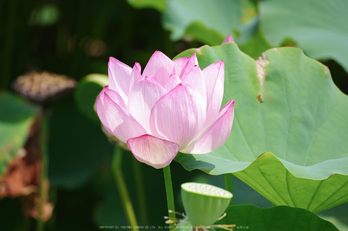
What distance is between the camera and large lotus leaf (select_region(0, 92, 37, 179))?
105 cm

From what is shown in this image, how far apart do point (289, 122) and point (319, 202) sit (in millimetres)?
132

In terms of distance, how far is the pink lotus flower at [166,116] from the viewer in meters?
0.35

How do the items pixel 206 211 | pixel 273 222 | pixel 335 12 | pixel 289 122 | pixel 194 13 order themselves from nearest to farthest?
pixel 206 211 < pixel 273 222 < pixel 289 122 < pixel 335 12 < pixel 194 13

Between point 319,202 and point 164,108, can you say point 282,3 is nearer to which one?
point 319,202

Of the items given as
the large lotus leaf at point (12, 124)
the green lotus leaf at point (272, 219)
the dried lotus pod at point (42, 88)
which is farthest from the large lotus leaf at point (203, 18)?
the green lotus leaf at point (272, 219)

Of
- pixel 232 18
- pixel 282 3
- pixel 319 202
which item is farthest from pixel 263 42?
pixel 319 202

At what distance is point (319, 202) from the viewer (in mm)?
492

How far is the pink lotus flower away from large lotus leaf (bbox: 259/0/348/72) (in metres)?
0.61

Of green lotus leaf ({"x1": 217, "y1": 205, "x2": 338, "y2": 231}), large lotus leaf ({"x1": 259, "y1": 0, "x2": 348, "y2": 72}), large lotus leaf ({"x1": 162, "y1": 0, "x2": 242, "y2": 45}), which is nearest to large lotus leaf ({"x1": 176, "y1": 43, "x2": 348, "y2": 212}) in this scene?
green lotus leaf ({"x1": 217, "y1": 205, "x2": 338, "y2": 231})

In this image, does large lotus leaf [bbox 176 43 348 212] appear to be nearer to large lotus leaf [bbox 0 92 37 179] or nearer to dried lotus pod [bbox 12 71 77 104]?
dried lotus pod [bbox 12 71 77 104]

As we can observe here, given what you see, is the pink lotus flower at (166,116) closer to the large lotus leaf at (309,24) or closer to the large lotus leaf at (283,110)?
the large lotus leaf at (283,110)

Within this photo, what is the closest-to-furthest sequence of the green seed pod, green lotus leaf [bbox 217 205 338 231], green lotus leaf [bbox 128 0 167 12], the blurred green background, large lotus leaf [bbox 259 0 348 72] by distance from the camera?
the green seed pod < green lotus leaf [bbox 217 205 338 231] < large lotus leaf [bbox 259 0 348 72] < the blurred green background < green lotus leaf [bbox 128 0 167 12]

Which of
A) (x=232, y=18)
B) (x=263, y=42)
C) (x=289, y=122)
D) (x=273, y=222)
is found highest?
(x=232, y=18)

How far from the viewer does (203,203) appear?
1.03 ft
